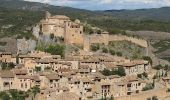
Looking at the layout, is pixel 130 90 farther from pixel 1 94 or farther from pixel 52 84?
pixel 1 94

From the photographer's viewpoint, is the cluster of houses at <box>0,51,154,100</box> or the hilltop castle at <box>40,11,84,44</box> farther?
the hilltop castle at <box>40,11,84,44</box>

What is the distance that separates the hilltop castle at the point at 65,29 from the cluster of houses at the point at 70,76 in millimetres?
4253

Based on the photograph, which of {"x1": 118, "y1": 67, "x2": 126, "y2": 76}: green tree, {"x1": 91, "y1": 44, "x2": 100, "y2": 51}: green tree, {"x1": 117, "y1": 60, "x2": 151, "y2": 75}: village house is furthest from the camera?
{"x1": 91, "y1": 44, "x2": 100, "y2": 51}: green tree

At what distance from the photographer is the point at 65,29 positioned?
52.6 meters

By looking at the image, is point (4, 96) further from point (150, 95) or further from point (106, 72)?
point (150, 95)

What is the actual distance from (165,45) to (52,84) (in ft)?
195

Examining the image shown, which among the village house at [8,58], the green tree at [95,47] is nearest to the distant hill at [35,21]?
the green tree at [95,47]

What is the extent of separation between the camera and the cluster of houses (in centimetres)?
4109

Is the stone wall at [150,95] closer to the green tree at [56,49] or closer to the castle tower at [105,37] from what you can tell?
the green tree at [56,49]

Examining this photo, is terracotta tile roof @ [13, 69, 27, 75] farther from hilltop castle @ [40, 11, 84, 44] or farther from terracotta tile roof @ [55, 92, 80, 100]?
hilltop castle @ [40, 11, 84, 44]

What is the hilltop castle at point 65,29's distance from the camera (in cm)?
5250

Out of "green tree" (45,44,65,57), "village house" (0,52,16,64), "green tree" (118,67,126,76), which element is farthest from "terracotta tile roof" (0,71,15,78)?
"green tree" (118,67,126,76)

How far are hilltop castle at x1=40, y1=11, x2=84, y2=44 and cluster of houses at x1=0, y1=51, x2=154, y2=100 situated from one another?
167 inches

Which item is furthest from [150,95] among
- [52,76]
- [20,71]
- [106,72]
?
[20,71]
